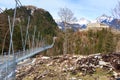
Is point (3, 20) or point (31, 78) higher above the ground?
point (3, 20)

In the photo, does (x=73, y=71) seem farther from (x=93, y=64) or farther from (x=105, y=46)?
(x=105, y=46)

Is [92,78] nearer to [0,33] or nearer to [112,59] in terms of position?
[112,59]

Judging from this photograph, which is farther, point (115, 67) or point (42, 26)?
point (42, 26)

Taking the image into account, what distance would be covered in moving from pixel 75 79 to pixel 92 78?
4.19 feet

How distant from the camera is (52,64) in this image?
3416 centimetres

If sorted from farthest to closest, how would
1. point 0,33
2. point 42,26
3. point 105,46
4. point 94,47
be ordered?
point 42,26 < point 94,47 < point 105,46 < point 0,33

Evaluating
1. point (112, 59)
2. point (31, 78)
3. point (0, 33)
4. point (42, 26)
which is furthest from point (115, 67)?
point (42, 26)

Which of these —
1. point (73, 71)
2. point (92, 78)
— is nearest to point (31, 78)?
point (73, 71)

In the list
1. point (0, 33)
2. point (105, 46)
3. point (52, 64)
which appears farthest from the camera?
point (105, 46)

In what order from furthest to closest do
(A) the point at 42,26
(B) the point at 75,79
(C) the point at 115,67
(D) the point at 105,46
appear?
(A) the point at 42,26, (D) the point at 105,46, (C) the point at 115,67, (B) the point at 75,79

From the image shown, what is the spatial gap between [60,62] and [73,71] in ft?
20.2

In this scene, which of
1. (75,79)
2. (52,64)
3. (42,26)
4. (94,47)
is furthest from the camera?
(42,26)

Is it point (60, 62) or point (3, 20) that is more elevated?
point (3, 20)

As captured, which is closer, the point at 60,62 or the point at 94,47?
the point at 60,62
